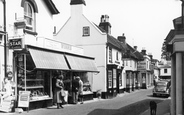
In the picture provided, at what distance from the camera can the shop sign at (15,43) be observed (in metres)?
12.8

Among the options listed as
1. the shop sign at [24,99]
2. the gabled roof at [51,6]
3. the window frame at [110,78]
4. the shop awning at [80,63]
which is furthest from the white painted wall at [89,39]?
the shop sign at [24,99]

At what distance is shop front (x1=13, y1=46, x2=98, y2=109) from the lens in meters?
13.7

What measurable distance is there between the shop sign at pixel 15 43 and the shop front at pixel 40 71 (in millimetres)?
436

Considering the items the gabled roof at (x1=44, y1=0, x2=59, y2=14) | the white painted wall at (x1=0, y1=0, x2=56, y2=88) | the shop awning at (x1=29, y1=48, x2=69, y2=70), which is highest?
the gabled roof at (x1=44, y1=0, x2=59, y2=14)

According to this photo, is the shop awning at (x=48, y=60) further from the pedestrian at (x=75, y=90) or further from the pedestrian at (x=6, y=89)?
the pedestrian at (x=6, y=89)

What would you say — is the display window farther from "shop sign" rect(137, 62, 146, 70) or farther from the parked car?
"shop sign" rect(137, 62, 146, 70)

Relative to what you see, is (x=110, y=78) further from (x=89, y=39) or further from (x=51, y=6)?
(x=51, y=6)

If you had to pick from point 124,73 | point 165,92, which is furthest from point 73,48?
point 124,73

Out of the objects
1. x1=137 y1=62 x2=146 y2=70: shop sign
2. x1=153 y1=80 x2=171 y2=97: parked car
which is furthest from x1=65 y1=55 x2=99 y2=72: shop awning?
x1=137 y1=62 x2=146 y2=70: shop sign

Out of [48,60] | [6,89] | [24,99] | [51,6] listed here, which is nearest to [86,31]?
[51,6]

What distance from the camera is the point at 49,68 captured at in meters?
14.9

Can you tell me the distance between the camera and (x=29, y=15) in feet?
53.9

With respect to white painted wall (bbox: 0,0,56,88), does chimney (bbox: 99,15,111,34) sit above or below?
above

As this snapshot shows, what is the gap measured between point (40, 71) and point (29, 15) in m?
3.63
